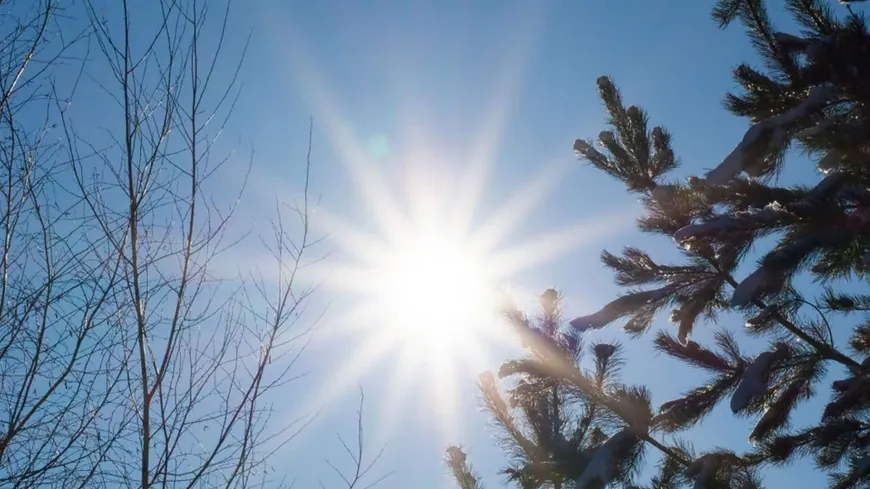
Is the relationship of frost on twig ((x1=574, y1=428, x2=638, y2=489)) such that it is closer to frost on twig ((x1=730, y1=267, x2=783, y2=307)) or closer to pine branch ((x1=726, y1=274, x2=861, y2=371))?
pine branch ((x1=726, y1=274, x2=861, y2=371))

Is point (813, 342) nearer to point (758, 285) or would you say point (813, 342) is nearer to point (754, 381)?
point (754, 381)

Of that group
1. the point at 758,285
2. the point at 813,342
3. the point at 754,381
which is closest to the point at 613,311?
the point at 754,381

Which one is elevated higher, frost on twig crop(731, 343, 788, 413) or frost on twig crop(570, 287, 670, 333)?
frost on twig crop(570, 287, 670, 333)

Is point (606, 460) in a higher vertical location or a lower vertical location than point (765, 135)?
lower

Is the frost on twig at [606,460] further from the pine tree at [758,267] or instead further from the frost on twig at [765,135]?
the frost on twig at [765,135]

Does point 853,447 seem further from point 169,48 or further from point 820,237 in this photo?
point 169,48

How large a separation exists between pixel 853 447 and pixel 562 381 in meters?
1.84

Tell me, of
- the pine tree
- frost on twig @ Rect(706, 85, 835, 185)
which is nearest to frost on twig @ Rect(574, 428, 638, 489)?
the pine tree

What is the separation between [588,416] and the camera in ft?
17.1

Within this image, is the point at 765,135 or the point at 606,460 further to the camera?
the point at 606,460

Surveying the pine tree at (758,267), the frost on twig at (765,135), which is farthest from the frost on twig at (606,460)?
the frost on twig at (765,135)

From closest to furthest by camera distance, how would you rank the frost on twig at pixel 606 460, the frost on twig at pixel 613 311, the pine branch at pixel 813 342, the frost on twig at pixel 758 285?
the frost on twig at pixel 758 285 < the frost on twig at pixel 606 460 < the frost on twig at pixel 613 311 < the pine branch at pixel 813 342

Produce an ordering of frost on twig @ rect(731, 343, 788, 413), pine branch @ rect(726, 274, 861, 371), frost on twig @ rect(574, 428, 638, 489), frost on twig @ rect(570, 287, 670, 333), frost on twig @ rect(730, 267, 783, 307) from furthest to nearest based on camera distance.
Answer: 1. pine branch @ rect(726, 274, 861, 371)
2. frost on twig @ rect(570, 287, 670, 333)
3. frost on twig @ rect(574, 428, 638, 489)
4. frost on twig @ rect(731, 343, 788, 413)
5. frost on twig @ rect(730, 267, 783, 307)

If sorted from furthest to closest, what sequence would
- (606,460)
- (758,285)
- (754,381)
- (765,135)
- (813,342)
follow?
(813,342) → (606,460) → (754,381) → (765,135) → (758,285)
